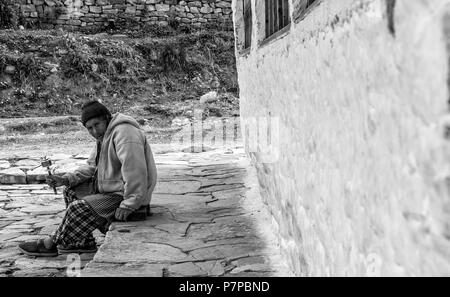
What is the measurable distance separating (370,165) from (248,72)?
4.26m

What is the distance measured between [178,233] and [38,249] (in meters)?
1.15

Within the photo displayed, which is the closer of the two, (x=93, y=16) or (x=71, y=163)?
(x=71, y=163)

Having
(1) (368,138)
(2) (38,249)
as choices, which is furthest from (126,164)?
(1) (368,138)

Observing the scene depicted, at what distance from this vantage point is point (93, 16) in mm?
17547

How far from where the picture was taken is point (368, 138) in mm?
1628

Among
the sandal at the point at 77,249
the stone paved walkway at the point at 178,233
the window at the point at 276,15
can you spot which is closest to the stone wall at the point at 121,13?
the stone paved walkway at the point at 178,233

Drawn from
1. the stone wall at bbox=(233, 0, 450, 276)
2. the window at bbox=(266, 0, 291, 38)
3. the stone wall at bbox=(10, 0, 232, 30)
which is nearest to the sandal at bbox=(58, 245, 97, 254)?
the stone wall at bbox=(233, 0, 450, 276)

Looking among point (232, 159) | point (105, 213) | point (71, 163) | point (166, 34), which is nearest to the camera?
point (105, 213)

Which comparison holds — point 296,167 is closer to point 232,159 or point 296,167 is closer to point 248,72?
point 248,72

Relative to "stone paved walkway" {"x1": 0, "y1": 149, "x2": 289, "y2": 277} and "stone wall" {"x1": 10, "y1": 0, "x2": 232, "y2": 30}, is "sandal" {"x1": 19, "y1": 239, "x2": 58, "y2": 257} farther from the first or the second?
"stone wall" {"x1": 10, "y1": 0, "x2": 232, "y2": 30}

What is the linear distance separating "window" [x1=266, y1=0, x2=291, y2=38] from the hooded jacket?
120cm

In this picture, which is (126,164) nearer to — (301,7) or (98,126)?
(98,126)

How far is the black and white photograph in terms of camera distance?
4.24 feet
